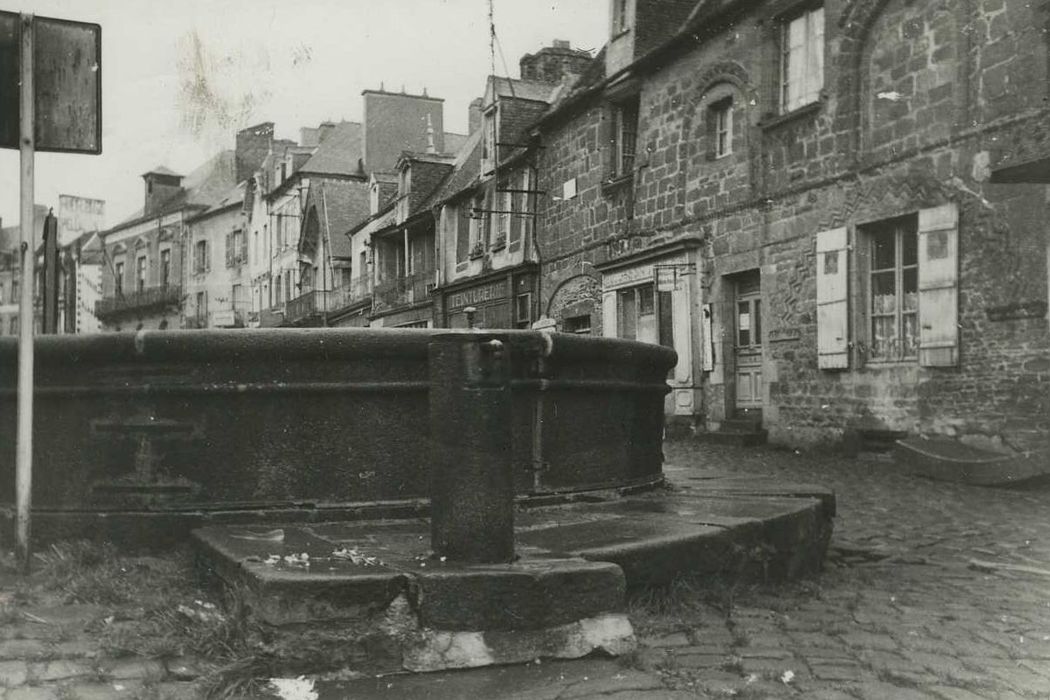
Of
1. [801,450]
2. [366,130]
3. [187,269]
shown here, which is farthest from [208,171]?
[801,450]

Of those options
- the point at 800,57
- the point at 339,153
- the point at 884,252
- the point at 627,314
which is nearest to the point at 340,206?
the point at 339,153

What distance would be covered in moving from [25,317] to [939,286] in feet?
29.6

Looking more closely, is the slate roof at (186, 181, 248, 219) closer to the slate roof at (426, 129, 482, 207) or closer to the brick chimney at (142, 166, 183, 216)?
the brick chimney at (142, 166, 183, 216)

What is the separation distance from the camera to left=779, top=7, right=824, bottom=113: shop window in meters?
13.0

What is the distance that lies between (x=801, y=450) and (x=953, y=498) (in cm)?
439

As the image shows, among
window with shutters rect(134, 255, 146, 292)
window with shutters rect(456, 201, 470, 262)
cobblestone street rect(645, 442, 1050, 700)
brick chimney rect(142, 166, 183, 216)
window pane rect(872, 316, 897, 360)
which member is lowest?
cobblestone street rect(645, 442, 1050, 700)

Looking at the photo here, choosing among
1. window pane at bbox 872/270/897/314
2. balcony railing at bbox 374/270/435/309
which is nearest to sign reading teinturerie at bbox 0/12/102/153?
window pane at bbox 872/270/897/314

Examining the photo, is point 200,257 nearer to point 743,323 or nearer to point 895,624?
point 743,323

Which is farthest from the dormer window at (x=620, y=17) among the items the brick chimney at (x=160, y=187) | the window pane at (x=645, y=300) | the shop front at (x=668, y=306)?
the brick chimney at (x=160, y=187)

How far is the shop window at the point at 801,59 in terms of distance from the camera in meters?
13.0

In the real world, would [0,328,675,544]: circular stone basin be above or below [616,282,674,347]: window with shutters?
below

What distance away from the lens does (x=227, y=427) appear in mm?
4707

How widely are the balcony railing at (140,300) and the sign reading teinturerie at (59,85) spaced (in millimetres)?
49944

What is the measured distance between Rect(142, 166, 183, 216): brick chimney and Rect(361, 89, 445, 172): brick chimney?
2159cm
